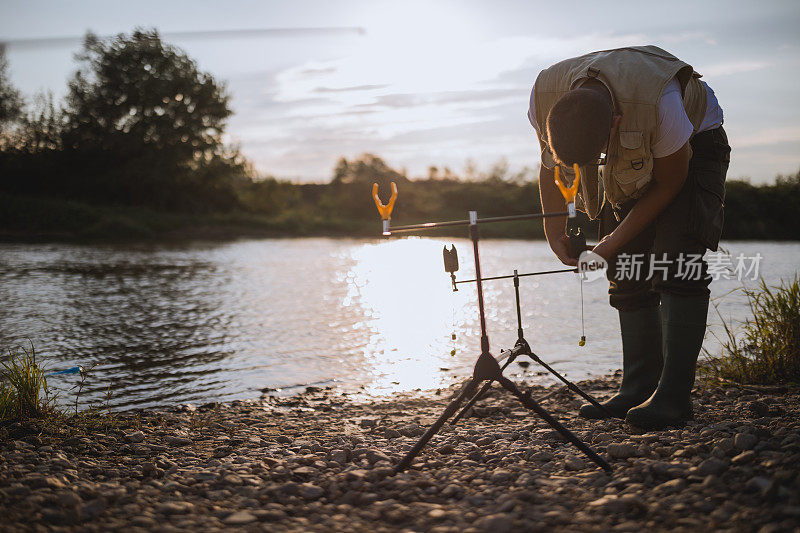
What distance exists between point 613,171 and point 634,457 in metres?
1.25

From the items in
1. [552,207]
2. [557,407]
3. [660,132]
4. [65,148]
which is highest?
[65,148]

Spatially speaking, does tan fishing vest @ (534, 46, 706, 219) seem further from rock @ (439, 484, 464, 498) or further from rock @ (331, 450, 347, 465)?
rock @ (331, 450, 347, 465)

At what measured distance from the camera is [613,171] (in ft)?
8.62

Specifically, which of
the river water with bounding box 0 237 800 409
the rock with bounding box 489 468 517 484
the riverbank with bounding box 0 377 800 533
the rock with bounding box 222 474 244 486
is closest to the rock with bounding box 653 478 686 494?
the riverbank with bounding box 0 377 800 533

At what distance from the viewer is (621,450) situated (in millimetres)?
2512

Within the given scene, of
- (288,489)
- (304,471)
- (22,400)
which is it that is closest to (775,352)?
(304,471)

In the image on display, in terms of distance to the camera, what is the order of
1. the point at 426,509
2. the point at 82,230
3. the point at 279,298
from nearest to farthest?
the point at 426,509, the point at 279,298, the point at 82,230

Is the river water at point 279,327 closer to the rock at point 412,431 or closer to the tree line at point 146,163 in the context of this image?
the rock at point 412,431

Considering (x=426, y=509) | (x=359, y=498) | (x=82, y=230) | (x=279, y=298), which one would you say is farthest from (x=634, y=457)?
(x=82, y=230)

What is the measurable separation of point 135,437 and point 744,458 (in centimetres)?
297

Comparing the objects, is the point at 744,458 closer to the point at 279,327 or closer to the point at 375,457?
the point at 375,457

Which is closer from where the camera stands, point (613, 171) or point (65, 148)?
point (613, 171)

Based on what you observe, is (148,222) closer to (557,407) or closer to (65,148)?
(65,148)

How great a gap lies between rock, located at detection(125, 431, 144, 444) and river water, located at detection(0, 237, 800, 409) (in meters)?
1.21
